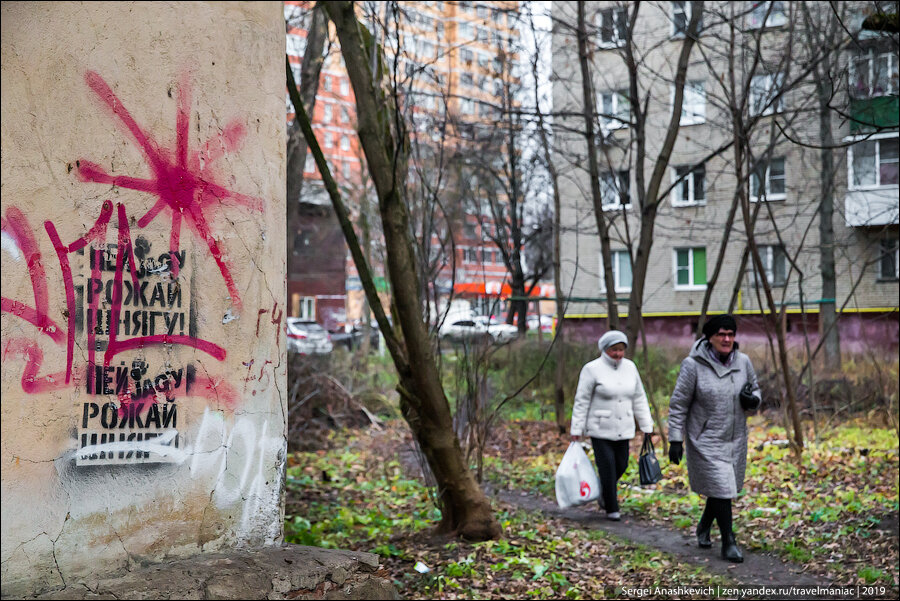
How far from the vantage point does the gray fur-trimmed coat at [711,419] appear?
6.19 m

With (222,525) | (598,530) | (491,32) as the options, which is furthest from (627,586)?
(491,32)

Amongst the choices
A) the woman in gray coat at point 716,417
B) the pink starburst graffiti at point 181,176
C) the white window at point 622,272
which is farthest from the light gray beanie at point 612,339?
the white window at point 622,272

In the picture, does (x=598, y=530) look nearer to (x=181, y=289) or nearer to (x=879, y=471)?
(x=879, y=471)

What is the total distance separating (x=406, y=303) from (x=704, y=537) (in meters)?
3.00

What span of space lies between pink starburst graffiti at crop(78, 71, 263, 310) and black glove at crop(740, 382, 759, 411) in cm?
434

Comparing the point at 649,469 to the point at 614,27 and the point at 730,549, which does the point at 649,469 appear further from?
the point at 614,27

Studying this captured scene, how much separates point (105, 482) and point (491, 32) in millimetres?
9973

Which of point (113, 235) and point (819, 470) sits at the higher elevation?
point (113, 235)

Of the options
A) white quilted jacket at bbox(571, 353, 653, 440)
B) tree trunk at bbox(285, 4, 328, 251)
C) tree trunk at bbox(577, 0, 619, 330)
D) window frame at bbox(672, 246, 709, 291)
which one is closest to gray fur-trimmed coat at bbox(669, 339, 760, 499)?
white quilted jacket at bbox(571, 353, 653, 440)

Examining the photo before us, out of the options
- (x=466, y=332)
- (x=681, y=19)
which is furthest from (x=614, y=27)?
(x=466, y=332)

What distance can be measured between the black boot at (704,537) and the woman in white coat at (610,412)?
1.08 meters

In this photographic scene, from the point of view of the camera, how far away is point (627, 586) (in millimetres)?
5559

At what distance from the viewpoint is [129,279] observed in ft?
9.30

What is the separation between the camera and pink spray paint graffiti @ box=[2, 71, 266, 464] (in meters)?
2.65
